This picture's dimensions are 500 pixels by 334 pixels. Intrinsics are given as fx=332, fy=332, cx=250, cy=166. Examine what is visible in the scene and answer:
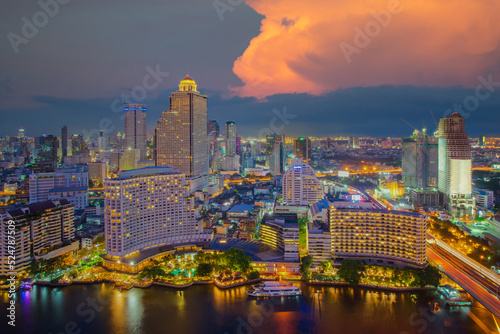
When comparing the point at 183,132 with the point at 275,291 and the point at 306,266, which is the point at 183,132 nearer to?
the point at 306,266

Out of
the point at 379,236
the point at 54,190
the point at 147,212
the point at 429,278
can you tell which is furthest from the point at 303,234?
the point at 54,190

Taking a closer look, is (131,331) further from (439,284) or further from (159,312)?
(439,284)

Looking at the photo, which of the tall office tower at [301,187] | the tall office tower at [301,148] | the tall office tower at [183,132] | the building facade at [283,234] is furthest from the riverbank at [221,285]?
the tall office tower at [301,148]

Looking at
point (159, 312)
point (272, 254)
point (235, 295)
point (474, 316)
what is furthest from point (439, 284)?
point (159, 312)

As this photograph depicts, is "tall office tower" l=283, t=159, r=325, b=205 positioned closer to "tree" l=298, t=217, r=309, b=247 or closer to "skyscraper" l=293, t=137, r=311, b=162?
"tree" l=298, t=217, r=309, b=247

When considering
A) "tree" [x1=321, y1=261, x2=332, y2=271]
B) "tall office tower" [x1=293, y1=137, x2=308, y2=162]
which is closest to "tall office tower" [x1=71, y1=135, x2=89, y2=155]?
"tall office tower" [x1=293, y1=137, x2=308, y2=162]

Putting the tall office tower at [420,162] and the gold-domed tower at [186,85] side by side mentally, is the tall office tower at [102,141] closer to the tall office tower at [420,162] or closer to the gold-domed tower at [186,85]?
the gold-domed tower at [186,85]

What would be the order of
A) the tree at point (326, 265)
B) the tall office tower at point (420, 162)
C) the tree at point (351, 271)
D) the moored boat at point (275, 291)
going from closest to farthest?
the moored boat at point (275, 291)
the tree at point (351, 271)
the tree at point (326, 265)
the tall office tower at point (420, 162)
